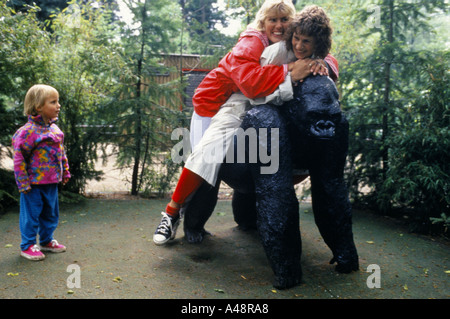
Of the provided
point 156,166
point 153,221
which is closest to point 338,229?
point 153,221

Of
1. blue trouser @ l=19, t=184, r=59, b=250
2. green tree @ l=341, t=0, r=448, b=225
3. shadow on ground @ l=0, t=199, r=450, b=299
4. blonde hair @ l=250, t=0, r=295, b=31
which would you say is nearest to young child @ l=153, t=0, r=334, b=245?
blonde hair @ l=250, t=0, r=295, b=31

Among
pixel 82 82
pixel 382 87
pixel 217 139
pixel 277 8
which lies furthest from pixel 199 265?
pixel 382 87

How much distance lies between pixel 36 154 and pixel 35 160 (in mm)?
55

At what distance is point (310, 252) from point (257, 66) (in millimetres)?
1932

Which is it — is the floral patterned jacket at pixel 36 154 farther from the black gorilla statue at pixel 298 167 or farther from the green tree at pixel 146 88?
the green tree at pixel 146 88

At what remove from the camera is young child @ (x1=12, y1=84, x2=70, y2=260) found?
348 cm

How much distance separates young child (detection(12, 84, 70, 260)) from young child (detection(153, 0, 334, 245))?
111 cm

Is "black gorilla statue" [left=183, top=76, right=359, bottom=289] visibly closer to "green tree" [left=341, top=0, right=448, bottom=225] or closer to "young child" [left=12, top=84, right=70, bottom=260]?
"young child" [left=12, top=84, right=70, bottom=260]

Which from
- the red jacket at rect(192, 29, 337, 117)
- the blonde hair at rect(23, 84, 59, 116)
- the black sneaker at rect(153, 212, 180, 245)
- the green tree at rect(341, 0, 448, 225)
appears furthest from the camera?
the green tree at rect(341, 0, 448, 225)

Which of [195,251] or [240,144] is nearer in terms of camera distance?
[240,144]

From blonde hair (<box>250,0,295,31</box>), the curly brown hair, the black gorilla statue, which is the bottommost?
the black gorilla statue

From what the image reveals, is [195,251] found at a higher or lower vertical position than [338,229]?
lower

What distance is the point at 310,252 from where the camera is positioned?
3918 millimetres

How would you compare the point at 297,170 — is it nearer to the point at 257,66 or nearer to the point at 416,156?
the point at 257,66
